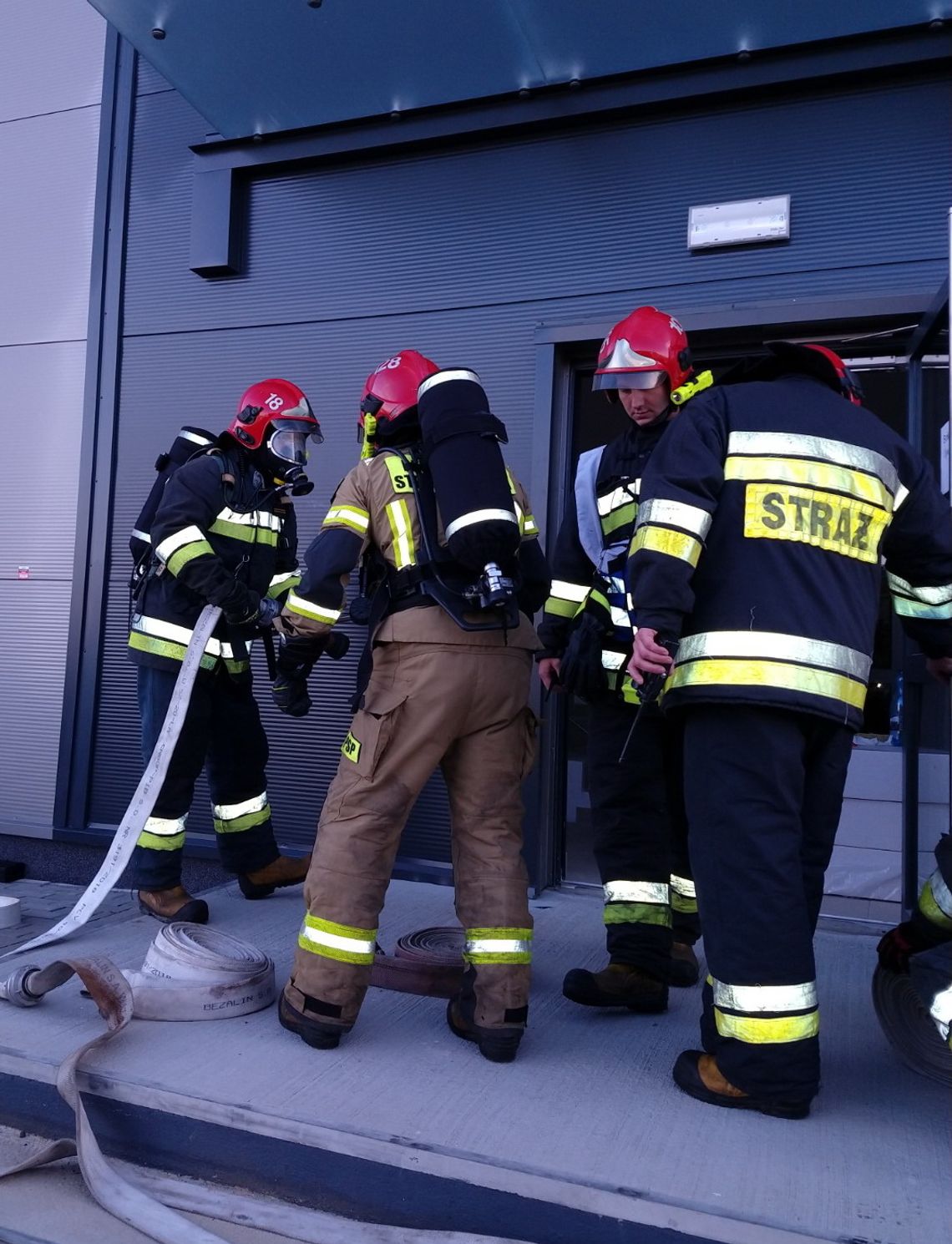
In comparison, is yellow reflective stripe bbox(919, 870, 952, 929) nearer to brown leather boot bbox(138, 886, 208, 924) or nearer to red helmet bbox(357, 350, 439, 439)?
red helmet bbox(357, 350, 439, 439)

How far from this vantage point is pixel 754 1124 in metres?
2.40

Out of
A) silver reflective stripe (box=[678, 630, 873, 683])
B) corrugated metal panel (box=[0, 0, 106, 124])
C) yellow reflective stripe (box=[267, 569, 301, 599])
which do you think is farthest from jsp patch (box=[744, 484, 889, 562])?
corrugated metal panel (box=[0, 0, 106, 124])

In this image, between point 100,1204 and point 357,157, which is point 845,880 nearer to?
point 100,1204

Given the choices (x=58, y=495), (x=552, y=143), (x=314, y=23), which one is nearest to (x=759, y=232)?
(x=552, y=143)

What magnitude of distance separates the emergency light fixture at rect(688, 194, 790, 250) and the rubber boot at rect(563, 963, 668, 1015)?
3.13 meters

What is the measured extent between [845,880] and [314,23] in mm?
4388

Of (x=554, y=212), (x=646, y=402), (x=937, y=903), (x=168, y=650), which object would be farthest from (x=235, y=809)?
(x=554, y=212)

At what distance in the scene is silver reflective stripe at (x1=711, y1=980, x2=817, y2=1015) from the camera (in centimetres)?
241

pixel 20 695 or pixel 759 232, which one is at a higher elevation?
pixel 759 232

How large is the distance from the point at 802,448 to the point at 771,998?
136 centimetres

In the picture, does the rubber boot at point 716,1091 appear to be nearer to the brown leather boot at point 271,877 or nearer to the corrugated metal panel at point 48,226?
the brown leather boot at point 271,877

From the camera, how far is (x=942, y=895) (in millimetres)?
2549

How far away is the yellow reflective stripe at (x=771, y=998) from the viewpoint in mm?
2410

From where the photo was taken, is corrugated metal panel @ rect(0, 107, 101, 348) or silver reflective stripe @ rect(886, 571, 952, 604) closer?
silver reflective stripe @ rect(886, 571, 952, 604)
